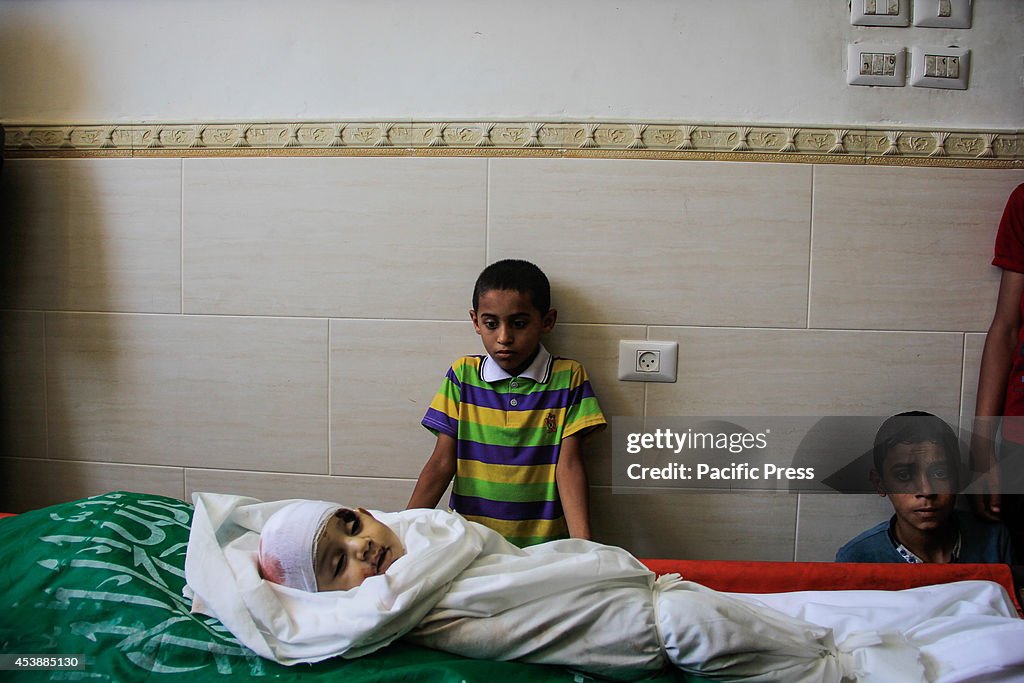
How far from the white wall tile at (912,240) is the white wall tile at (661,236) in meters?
0.07

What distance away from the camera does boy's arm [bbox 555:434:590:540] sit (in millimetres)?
1228

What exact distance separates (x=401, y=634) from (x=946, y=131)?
4.87ft

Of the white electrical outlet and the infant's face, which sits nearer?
the infant's face

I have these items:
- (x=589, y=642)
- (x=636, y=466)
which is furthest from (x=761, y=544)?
(x=589, y=642)

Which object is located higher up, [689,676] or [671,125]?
[671,125]

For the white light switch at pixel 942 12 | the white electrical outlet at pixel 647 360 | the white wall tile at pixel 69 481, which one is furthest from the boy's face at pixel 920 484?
the white wall tile at pixel 69 481

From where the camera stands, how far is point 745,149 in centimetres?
132

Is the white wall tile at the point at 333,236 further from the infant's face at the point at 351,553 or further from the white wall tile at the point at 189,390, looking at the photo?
the infant's face at the point at 351,553

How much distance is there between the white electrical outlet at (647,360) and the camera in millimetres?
1341

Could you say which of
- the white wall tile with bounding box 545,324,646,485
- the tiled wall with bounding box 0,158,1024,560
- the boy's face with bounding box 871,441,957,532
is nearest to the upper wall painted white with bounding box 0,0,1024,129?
the tiled wall with bounding box 0,158,1024,560

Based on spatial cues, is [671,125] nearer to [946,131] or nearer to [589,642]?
[946,131]

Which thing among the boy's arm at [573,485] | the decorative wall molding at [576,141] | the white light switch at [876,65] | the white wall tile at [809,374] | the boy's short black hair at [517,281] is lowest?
the boy's arm at [573,485]

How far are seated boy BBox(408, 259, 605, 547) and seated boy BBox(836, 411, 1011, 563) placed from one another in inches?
24.6

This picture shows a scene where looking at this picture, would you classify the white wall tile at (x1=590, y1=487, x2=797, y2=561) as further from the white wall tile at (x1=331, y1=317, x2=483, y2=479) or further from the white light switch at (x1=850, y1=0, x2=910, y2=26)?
the white light switch at (x1=850, y1=0, x2=910, y2=26)
